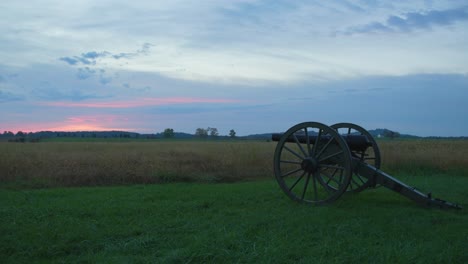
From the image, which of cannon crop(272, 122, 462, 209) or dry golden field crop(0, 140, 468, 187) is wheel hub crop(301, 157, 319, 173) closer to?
cannon crop(272, 122, 462, 209)

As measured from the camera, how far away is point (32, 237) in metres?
6.34

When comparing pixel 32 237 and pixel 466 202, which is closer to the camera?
pixel 32 237

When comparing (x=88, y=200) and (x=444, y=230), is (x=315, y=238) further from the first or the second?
(x=88, y=200)

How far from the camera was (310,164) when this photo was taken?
30.7 ft

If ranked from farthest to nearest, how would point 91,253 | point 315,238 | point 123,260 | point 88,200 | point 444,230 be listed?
point 88,200 < point 444,230 < point 315,238 < point 91,253 < point 123,260

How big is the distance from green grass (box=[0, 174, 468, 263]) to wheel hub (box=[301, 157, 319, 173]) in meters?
0.80

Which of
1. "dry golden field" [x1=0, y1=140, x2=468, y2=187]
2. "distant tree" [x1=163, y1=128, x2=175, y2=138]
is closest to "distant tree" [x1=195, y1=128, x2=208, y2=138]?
"distant tree" [x1=163, y1=128, x2=175, y2=138]

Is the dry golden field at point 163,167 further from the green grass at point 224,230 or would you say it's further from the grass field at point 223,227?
the green grass at point 224,230

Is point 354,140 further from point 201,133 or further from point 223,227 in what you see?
point 201,133

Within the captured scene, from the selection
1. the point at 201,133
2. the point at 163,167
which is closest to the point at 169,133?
the point at 201,133

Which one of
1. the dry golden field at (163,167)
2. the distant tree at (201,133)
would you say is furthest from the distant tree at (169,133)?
the dry golden field at (163,167)

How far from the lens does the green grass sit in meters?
5.48

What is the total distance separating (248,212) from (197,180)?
6857mm

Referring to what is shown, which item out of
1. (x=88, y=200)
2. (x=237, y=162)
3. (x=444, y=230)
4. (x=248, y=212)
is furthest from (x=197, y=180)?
(x=444, y=230)
